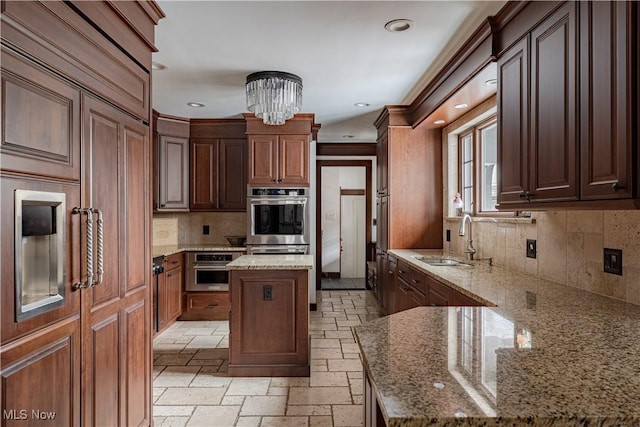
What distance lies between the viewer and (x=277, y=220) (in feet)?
16.3

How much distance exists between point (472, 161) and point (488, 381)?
3.48 metres

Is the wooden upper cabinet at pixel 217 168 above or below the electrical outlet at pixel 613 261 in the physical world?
above

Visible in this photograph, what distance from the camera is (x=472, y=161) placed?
13.3ft

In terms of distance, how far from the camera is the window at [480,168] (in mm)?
3672

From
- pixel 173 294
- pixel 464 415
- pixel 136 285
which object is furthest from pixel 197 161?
pixel 464 415

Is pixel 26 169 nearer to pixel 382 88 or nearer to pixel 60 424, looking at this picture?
pixel 60 424

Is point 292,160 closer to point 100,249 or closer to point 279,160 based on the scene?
point 279,160

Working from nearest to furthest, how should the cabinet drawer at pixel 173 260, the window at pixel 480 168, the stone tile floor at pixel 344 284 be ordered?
the window at pixel 480 168 → the cabinet drawer at pixel 173 260 → the stone tile floor at pixel 344 284

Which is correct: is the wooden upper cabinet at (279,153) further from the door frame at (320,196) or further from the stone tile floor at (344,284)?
the stone tile floor at (344,284)

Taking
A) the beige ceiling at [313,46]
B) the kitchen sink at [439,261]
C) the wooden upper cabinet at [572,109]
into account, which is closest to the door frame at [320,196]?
the beige ceiling at [313,46]

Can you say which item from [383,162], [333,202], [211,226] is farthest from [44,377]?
[333,202]

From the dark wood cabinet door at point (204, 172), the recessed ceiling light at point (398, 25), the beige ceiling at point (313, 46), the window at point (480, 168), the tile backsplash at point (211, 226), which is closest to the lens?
the beige ceiling at point (313, 46)

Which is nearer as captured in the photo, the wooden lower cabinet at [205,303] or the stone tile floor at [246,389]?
the stone tile floor at [246,389]

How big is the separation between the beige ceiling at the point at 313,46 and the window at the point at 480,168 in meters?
0.75
